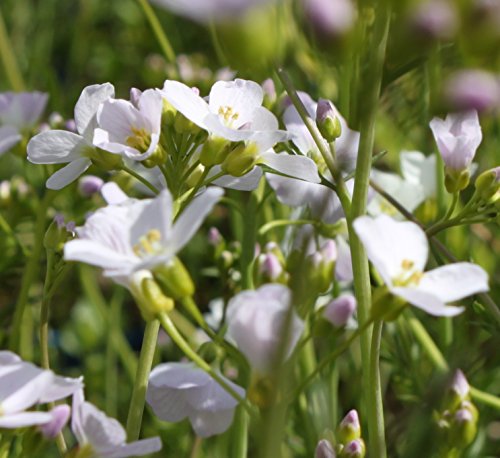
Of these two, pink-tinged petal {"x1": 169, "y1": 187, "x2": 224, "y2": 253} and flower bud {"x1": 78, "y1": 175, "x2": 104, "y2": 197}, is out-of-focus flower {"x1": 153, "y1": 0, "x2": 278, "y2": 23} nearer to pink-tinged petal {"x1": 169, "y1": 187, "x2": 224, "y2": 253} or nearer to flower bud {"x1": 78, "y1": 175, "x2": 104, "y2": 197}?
pink-tinged petal {"x1": 169, "y1": 187, "x2": 224, "y2": 253}

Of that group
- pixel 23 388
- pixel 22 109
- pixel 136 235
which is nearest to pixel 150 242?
pixel 136 235

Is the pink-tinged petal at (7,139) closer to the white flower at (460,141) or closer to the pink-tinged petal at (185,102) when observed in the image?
the pink-tinged petal at (185,102)

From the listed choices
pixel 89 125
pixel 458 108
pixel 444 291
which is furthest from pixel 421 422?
pixel 89 125

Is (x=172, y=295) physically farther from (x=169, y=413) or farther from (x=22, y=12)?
(x=22, y=12)

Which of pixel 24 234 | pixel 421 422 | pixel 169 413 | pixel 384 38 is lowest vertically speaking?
pixel 24 234

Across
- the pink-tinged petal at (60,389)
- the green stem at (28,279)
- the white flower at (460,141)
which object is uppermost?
the white flower at (460,141)

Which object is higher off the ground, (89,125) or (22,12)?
(89,125)

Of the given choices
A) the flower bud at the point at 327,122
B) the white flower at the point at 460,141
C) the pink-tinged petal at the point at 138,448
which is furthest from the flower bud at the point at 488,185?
the pink-tinged petal at the point at 138,448
